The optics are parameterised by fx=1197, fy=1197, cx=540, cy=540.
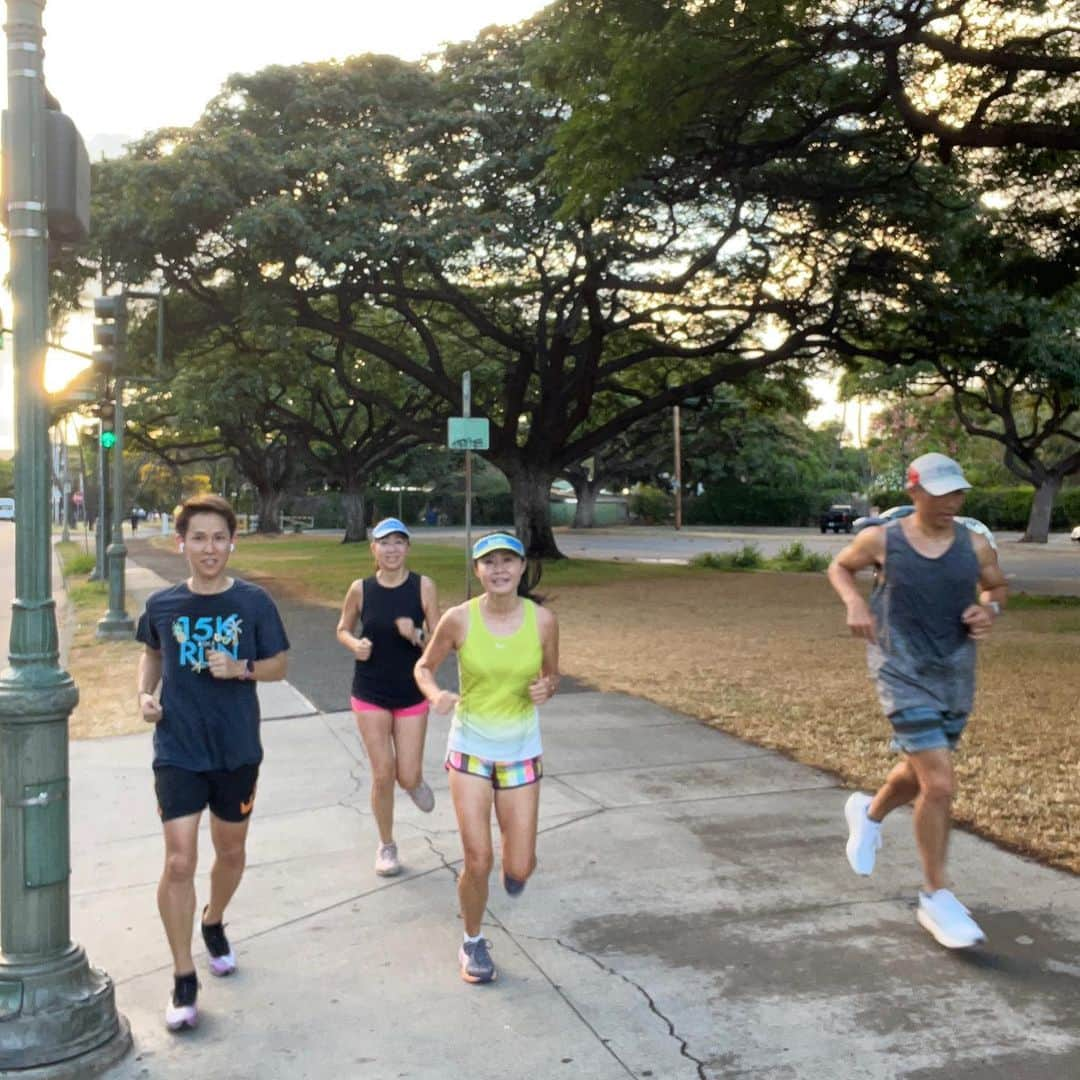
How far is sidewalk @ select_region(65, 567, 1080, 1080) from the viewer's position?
366cm

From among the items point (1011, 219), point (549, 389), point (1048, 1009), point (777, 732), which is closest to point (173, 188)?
point (549, 389)

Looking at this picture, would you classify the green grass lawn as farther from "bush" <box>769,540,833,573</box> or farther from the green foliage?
the green foliage

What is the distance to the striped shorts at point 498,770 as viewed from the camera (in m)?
4.23

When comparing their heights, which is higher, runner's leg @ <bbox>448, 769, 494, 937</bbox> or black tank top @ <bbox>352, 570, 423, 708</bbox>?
black tank top @ <bbox>352, 570, 423, 708</bbox>

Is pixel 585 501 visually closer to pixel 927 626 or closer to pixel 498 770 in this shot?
pixel 927 626

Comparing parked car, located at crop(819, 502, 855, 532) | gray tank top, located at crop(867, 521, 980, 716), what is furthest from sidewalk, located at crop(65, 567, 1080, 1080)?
parked car, located at crop(819, 502, 855, 532)

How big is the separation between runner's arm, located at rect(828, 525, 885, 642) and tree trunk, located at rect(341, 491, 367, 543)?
143 ft

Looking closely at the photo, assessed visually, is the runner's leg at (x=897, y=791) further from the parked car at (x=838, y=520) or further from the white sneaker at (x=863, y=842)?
the parked car at (x=838, y=520)

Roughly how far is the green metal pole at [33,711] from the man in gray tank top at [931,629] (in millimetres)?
2786

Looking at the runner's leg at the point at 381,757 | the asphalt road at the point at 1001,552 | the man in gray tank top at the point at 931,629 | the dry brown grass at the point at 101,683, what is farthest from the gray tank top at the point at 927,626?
the asphalt road at the point at 1001,552

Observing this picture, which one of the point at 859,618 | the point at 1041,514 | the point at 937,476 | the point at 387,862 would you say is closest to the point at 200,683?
the point at 387,862

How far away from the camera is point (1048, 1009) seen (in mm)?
3910

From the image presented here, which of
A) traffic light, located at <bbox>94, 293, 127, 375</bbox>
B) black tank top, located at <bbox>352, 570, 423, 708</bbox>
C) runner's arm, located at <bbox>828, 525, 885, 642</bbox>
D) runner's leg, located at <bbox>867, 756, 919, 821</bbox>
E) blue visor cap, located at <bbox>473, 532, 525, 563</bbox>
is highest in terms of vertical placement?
traffic light, located at <bbox>94, 293, 127, 375</bbox>

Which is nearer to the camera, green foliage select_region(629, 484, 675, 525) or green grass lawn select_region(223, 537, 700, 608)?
green grass lawn select_region(223, 537, 700, 608)
